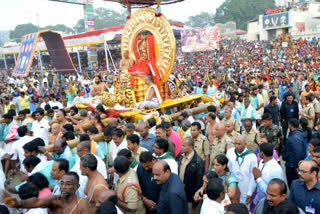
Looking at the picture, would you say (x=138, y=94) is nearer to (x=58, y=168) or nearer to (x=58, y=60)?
(x=58, y=168)

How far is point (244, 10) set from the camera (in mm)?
60188

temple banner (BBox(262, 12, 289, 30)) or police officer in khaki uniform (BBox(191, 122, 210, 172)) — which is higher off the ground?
temple banner (BBox(262, 12, 289, 30))

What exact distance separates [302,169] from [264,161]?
750 mm

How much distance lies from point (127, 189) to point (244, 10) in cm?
6276

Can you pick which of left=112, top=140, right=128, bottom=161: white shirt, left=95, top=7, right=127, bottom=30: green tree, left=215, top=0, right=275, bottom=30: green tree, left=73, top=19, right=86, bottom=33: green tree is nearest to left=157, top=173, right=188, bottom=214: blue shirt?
left=112, top=140, right=128, bottom=161: white shirt

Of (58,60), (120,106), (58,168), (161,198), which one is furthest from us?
(58,60)

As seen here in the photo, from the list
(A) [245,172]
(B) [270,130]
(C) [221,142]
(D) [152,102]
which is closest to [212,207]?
(A) [245,172]

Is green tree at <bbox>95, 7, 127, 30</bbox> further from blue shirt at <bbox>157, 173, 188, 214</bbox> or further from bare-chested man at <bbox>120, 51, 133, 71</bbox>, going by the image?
blue shirt at <bbox>157, 173, 188, 214</bbox>

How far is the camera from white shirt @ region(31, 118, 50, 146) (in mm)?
5911

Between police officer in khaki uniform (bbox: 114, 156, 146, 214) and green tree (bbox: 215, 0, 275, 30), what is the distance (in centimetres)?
6118

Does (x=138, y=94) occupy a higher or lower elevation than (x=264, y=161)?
higher

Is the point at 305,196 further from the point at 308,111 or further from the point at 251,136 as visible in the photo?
the point at 308,111

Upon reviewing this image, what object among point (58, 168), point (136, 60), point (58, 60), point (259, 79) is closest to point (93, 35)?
point (58, 60)

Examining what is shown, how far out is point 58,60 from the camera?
14.4 meters
